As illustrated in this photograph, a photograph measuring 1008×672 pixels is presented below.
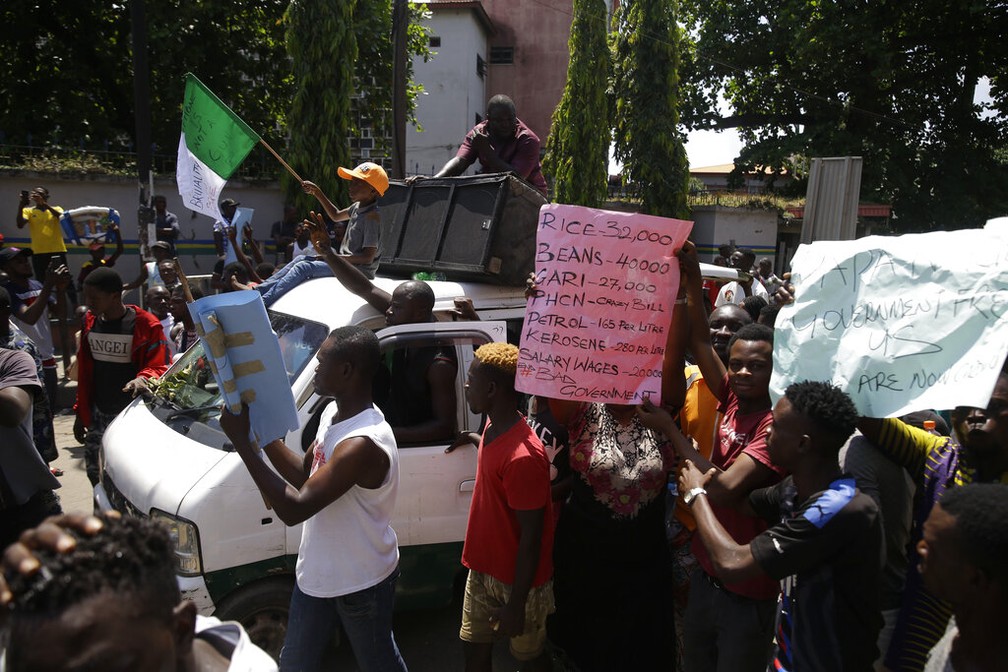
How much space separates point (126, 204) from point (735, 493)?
15522 mm

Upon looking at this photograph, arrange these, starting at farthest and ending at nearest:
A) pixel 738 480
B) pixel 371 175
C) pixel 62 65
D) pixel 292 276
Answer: pixel 62 65 → pixel 371 175 → pixel 292 276 → pixel 738 480

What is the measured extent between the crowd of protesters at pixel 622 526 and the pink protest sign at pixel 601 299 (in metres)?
0.18

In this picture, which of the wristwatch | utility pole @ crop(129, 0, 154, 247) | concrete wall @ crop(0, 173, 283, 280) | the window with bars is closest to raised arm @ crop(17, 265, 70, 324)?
utility pole @ crop(129, 0, 154, 247)

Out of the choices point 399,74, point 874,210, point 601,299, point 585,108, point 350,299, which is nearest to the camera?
point 601,299

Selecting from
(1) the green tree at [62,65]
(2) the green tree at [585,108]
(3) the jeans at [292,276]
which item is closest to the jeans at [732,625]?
Result: (3) the jeans at [292,276]

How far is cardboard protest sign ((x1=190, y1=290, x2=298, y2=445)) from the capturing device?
224 cm

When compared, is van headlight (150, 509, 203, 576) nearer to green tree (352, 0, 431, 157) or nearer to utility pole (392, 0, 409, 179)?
utility pole (392, 0, 409, 179)

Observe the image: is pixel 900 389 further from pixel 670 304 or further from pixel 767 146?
pixel 767 146

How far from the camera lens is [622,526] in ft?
10.4

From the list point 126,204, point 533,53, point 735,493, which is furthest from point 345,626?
point 533,53

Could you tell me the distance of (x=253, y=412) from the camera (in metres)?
2.39

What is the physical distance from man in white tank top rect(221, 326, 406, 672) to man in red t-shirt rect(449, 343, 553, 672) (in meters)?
0.41

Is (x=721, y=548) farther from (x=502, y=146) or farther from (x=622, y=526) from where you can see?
(x=502, y=146)

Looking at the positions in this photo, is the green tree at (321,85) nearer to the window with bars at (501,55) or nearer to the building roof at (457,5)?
the building roof at (457,5)
